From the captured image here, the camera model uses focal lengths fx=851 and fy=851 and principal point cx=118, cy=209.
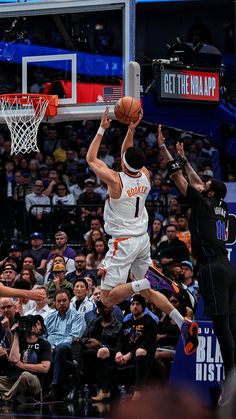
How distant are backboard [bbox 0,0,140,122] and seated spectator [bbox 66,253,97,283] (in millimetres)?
2733

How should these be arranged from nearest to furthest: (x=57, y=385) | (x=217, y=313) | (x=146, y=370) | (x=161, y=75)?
(x=217, y=313), (x=146, y=370), (x=57, y=385), (x=161, y=75)

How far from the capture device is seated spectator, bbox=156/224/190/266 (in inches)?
519

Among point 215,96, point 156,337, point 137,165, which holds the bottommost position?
point 156,337

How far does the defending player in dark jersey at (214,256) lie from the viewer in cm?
792

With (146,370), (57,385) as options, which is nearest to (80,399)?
(57,385)

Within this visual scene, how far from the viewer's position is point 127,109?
26.9 ft

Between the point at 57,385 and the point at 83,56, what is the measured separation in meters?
4.25

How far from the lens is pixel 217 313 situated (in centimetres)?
790

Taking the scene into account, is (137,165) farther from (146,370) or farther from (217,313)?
(146,370)

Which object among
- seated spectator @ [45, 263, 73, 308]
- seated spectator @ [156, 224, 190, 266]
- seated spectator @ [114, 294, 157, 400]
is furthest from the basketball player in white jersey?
seated spectator @ [156, 224, 190, 266]

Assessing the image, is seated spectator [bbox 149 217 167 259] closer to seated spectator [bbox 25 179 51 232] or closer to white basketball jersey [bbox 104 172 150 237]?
seated spectator [bbox 25 179 51 232]

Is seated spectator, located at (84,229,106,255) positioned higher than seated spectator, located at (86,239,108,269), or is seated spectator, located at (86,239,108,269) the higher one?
seated spectator, located at (84,229,106,255)

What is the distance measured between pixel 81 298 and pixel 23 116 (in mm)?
3099

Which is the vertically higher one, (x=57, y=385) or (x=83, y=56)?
(x=83, y=56)
